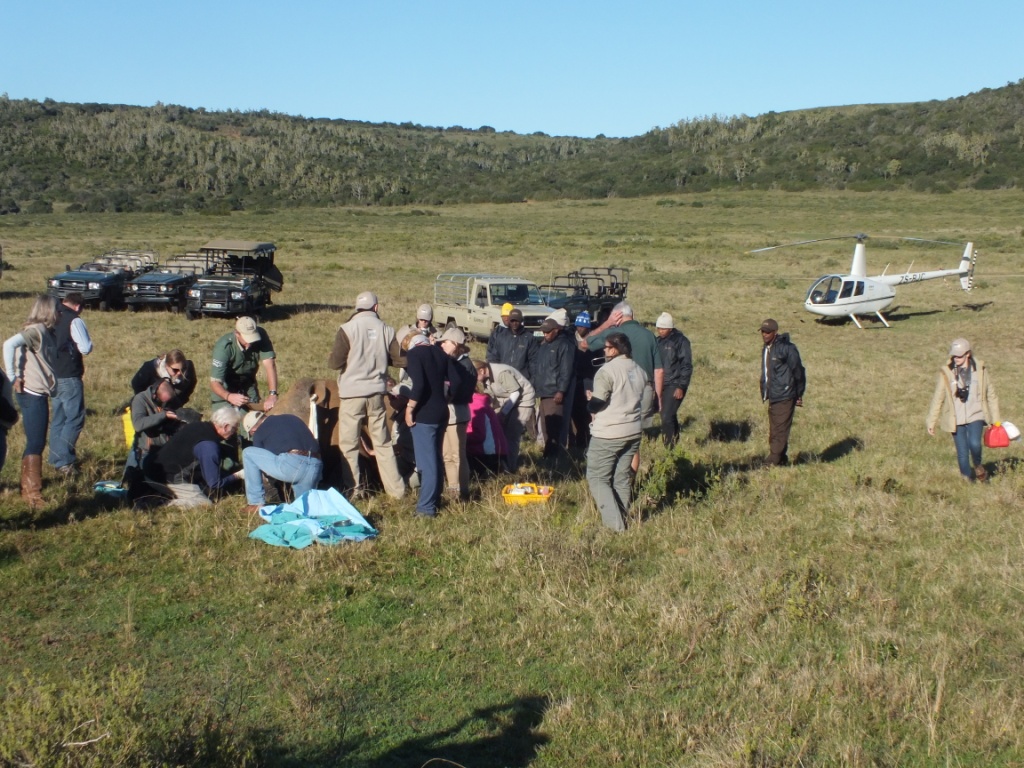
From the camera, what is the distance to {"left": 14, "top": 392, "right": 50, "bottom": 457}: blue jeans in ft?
25.9

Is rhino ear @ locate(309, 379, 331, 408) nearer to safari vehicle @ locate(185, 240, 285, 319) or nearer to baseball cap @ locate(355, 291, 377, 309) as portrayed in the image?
baseball cap @ locate(355, 291, 377, 309)

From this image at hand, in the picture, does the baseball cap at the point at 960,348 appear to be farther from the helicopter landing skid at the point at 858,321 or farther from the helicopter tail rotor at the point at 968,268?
the helicopter tail rotor at the point at 968,268

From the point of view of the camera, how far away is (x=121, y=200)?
238 ft

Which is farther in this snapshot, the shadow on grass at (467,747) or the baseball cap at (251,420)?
the baseball cap at (251,420)

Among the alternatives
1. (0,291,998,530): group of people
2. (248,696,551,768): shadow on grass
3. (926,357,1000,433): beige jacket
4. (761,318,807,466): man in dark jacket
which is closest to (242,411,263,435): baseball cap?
(0,291,998,530): group of people

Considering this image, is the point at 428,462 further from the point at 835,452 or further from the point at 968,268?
the point at 968,268

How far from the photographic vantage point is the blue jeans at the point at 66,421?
8.88 metres

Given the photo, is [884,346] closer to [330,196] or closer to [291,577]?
[291,577]

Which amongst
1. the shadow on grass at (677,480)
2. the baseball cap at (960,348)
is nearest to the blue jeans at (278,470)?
the shadow on grass at (677,480)

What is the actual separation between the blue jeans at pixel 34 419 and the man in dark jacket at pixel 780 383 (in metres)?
6.37

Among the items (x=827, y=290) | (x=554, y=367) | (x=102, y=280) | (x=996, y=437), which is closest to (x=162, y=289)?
(x=102, y=280)

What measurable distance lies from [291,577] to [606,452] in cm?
245

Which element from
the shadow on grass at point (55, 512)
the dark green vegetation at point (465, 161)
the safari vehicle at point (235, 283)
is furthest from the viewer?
the dark green vegetation at point (465, 161)

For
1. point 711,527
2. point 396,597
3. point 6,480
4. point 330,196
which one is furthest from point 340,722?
point 330,196
